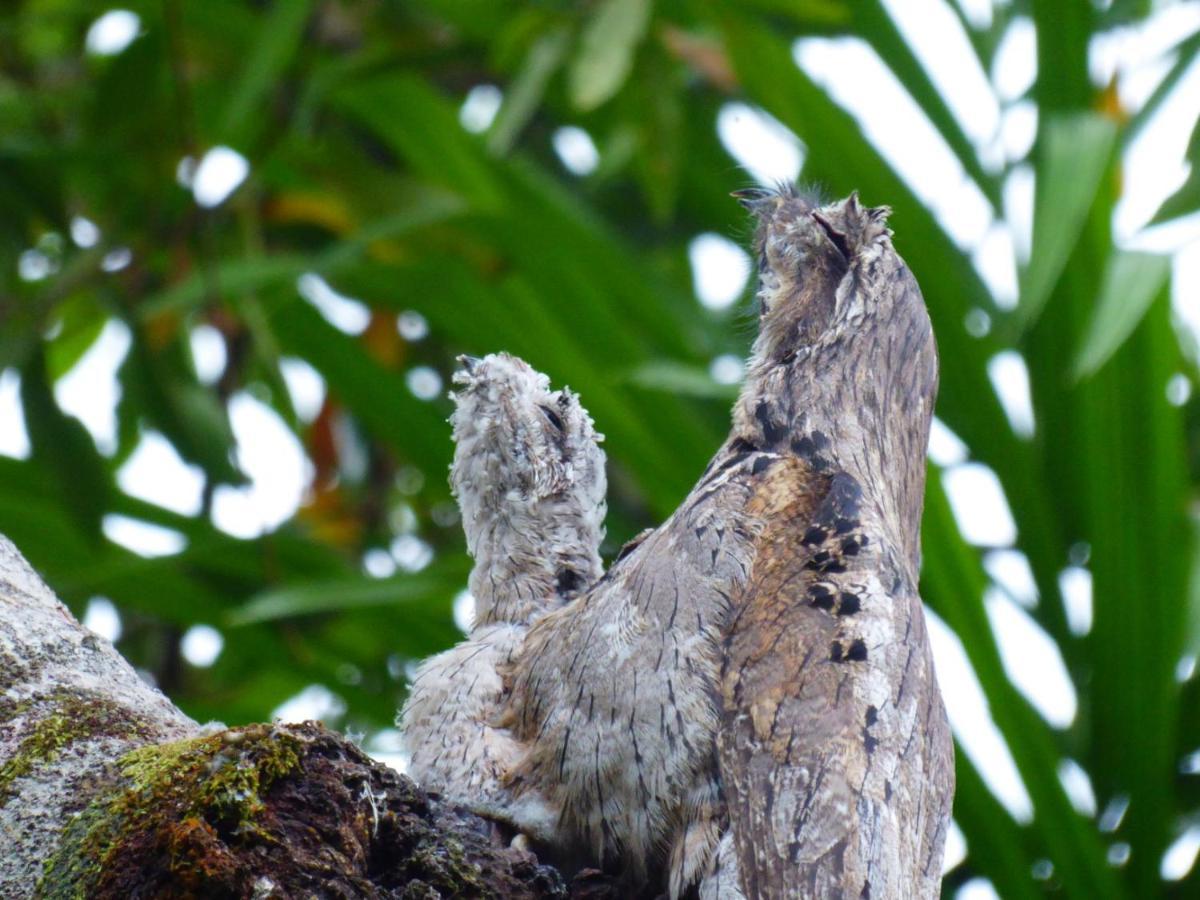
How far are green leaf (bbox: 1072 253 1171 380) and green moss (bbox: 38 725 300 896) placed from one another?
2677 mm

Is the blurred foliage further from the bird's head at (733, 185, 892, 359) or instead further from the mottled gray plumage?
the mottled gray plumage

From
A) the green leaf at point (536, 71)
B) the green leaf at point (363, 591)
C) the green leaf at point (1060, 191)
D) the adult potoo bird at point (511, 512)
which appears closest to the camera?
Answer: the adult potoo bird at point (511, 512)

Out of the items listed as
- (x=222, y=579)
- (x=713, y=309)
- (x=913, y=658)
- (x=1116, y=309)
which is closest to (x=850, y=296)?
(x=913, y=658)

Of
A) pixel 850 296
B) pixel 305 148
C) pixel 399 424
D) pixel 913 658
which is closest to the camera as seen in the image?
pixel 913 658

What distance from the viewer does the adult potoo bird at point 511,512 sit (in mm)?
3143

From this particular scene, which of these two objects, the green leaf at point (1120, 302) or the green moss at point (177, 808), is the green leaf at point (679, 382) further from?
the green moss at point (177, 808)

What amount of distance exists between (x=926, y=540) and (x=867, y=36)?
221 cm

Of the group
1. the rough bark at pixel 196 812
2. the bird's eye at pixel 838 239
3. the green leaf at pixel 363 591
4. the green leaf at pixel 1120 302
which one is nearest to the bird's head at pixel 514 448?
the bird's eye at pixel 838 239

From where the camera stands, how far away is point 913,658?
265 cm

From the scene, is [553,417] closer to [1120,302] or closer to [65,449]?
[1120,302]

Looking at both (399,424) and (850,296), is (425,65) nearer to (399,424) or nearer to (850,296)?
(399,424)

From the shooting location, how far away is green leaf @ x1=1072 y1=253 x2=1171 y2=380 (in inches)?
166

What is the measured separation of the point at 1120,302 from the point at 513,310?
87.2 inches

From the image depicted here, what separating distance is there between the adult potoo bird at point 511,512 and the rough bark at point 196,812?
685 millimetres
